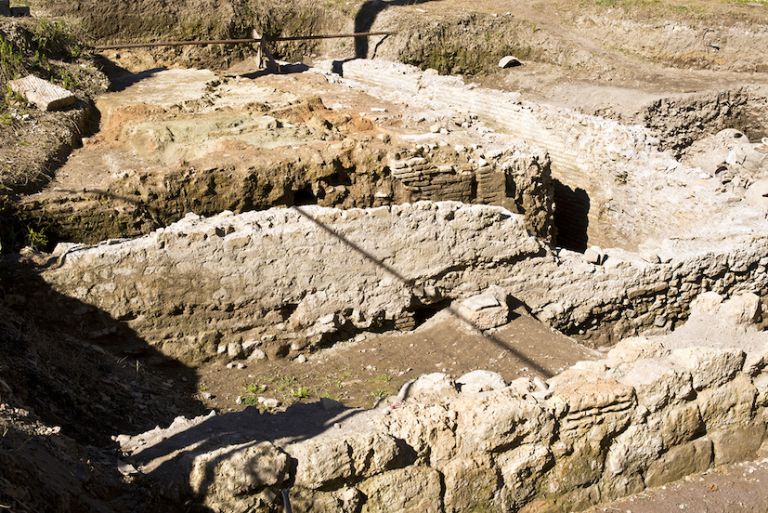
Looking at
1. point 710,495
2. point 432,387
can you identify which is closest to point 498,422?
point 432,387

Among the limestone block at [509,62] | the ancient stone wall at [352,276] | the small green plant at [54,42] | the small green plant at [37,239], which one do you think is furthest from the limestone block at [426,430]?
the limestone block at [509,62]

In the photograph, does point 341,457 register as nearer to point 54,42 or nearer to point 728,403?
point 728,403

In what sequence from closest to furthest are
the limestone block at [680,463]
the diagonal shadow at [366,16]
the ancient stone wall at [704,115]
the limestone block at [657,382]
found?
1. the limestone block at [657,382]
2. the limestone block at [680,463]
3. the ancient stone wall at [704,115]
4. the diagonal shadow at [366,16]

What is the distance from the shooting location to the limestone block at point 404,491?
4672 mm

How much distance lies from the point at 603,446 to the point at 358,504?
168 cm

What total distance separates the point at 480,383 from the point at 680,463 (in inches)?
60.6

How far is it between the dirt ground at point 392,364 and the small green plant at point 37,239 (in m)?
1.83

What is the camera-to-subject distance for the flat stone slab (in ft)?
32.4

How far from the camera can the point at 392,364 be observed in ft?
24.5

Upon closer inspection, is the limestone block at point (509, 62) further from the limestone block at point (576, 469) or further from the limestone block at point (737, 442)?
Answer: the limestone block at point (576, 469)

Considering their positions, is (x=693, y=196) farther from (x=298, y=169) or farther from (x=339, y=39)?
(x=339, y=39)

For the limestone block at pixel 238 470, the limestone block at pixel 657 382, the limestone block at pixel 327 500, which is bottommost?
→ the limestone block at pixel 327 500

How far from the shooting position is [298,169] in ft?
29.4

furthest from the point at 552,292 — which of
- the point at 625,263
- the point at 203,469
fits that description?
the point at 203,469
